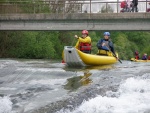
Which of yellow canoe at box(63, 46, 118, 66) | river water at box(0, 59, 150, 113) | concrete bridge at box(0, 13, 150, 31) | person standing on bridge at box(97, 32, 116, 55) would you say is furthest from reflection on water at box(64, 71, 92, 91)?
concrete bridge at box(0, 13, 150, 31)

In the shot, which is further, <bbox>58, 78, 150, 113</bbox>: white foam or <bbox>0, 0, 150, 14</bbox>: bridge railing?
<bbox>0, 0, 150, 14</bbox>: bridge railing

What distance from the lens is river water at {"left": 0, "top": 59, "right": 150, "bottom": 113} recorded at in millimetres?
7820

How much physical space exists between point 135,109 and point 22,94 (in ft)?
9.49

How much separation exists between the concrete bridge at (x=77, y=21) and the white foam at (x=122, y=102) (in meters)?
16.1

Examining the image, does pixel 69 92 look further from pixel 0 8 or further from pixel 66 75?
pixel 0 8

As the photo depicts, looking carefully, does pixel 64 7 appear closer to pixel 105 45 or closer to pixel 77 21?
pixel 77 21

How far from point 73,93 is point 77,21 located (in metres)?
18.1

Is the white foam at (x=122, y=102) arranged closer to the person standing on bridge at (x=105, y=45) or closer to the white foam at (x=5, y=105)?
the white foam at (x=5, y=105)

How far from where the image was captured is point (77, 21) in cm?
2672

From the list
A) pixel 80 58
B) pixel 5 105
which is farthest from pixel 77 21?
pixel 5 105

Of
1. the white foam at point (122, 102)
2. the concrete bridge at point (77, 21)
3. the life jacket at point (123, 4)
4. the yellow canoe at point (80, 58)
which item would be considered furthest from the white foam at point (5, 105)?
the life jacket at point (123, 4)

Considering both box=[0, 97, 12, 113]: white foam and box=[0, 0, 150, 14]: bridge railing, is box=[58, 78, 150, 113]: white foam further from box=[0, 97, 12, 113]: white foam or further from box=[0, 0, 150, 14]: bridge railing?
box=[0, 0, 150, 14]: bridge railing

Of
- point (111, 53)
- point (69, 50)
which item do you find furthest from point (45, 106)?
point (111, 53)

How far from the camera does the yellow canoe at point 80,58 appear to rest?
13.9 metres
